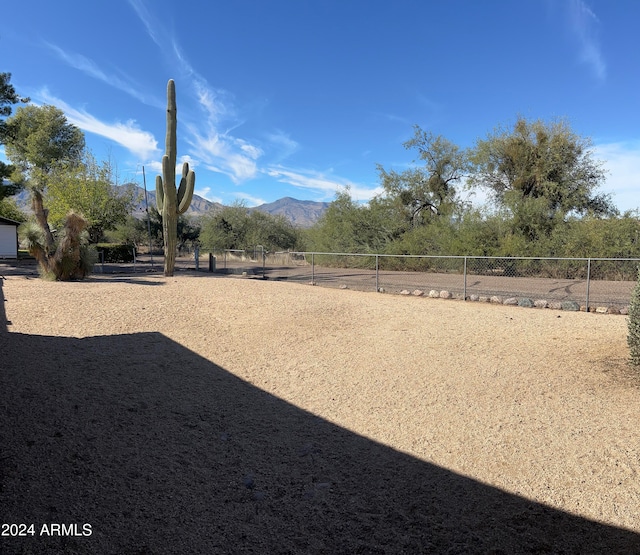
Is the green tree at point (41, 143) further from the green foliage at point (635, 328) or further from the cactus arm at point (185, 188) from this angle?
the green foliage at point (635, 328)

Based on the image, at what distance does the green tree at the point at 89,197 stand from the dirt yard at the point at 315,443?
2915 cm

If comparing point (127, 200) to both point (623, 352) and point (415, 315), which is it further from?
point (623, 352)

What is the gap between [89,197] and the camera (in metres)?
32.7

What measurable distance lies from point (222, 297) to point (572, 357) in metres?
7.73

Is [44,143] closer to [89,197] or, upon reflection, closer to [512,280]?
[89,197]

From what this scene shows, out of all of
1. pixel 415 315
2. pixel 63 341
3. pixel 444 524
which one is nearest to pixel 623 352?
pixel 415 315

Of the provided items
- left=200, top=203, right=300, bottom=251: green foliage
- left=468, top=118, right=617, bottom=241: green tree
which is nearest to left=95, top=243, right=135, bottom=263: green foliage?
left=200, top=203, right=300, bottom=251: green foliage

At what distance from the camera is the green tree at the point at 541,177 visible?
68.6 ft

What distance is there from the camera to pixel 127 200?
3659 centimetres

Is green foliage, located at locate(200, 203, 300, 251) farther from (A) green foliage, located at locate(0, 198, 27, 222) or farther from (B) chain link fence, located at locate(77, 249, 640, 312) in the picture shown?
(B) chain link fence, located at locate(77, 249, 640, 312)

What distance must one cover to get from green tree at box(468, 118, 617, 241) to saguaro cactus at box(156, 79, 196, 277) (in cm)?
1536

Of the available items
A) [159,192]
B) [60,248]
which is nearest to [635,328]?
[60,248]

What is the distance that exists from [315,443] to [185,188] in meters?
15.3

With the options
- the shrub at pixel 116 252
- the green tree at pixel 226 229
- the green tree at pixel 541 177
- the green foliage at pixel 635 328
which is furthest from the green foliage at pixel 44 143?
the green foliage at pixel 635 328
